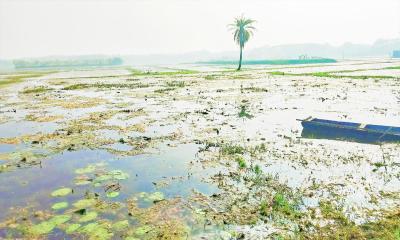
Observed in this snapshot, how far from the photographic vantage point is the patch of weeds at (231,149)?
14.2 meters

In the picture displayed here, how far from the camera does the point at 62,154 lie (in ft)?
49.2

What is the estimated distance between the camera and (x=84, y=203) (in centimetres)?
972

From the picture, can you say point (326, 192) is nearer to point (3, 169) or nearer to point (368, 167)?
point (368, 167)

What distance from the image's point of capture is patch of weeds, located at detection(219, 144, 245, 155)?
14183mm

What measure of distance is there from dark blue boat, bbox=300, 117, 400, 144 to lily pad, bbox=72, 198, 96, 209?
11.3 metres

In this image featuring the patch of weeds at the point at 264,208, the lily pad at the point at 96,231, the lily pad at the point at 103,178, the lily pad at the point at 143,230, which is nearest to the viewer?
the lily pad at the point at 96,231

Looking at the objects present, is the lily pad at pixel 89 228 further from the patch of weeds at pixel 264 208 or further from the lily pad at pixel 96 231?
the patch of weeds at pixel 264 208

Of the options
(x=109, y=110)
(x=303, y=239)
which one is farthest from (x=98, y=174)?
(x=109, y=110)

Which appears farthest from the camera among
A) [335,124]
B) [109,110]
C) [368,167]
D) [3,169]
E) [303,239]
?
[109,110]

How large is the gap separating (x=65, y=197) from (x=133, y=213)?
2.86 m

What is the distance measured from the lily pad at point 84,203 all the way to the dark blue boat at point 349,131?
11.3m

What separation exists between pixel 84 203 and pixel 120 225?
6.91ft

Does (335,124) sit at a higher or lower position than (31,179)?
higher

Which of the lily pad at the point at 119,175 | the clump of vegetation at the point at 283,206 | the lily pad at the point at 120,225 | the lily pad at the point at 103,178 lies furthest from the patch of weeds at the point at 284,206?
the lily pad at the point at 103,178
